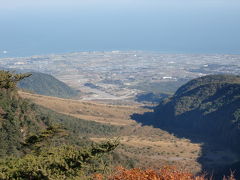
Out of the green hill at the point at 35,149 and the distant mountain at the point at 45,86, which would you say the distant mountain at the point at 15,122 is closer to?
the green hill at the point at 35,149

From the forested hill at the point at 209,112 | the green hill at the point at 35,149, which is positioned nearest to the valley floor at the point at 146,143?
the forested hill at the point at 209,112

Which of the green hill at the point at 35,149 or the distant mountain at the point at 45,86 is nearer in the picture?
the green hill at the point at 35,149

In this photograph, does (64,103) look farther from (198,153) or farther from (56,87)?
(56,87)

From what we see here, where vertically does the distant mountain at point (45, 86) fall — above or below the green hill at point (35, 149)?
below

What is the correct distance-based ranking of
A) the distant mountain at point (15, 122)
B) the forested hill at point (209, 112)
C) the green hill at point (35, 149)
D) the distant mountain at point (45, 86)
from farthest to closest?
the distant mountain at point (45, 86) → the forested hill at point (209, 112) → the distant mountain at point (15, 122) → the green hill at point (35, 149)

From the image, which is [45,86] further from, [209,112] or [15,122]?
[15,122]

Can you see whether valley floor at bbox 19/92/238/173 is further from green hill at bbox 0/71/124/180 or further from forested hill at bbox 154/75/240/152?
green hill at bbox 0/71/124/180

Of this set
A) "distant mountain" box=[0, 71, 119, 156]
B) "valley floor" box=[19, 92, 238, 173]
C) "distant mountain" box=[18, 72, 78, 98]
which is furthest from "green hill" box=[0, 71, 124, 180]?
"distant mountain" box=[18, 72, 78, 98]
